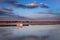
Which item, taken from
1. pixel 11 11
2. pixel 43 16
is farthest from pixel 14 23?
pixel 43 16

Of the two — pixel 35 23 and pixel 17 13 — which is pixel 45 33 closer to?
pixel 35 23

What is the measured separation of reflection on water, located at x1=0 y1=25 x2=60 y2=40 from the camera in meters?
1.11

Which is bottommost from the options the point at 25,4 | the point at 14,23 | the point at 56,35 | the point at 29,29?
the point at 56,35

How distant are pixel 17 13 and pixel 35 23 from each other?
29 centimetres

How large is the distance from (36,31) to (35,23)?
116 millimetres

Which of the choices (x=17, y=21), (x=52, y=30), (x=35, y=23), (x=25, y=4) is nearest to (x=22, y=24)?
(x=17, y=21)

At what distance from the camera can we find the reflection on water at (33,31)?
3.65 feet

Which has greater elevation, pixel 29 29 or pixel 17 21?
pixel 17 21

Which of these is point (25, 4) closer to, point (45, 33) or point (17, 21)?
point (17, 21)

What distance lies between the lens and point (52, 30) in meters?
1.12

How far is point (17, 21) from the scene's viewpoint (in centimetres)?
110

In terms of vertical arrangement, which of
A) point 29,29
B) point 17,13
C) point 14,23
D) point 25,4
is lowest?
point 29,29

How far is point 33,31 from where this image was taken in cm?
112

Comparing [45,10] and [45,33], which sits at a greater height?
[45,10]
